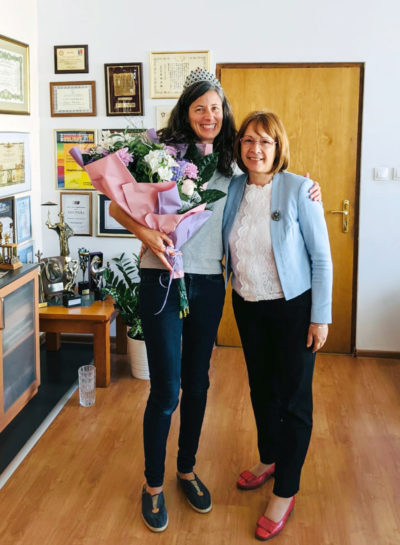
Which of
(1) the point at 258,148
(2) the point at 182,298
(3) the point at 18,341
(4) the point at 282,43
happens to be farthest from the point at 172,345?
(4) the point at 282,43

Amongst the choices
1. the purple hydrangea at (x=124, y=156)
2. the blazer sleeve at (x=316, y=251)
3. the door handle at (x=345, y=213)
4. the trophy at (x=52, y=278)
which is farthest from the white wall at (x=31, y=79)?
the blazer sleeve at (x=316, y=251)

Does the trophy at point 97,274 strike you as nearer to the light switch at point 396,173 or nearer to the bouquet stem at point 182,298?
the bouquet stem at point 182,298

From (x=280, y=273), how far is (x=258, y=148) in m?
0.41

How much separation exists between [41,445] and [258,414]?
3.45ft

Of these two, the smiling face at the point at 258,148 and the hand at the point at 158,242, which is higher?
the smiling face at the point at 258,148

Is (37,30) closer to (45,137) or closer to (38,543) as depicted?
(45,137)

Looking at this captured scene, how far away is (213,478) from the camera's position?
2.38 metres

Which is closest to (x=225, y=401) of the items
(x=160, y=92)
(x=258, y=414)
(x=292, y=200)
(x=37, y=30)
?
(x=258, y=414)

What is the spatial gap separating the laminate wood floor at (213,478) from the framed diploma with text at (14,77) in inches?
66.0

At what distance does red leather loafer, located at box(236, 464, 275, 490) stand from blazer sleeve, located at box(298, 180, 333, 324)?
0.80 meters

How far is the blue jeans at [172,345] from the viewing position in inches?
76.9

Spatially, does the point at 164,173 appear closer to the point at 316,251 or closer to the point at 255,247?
the point at 255,247

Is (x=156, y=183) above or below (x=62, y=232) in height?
above

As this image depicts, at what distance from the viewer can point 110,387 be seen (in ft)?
10.7
